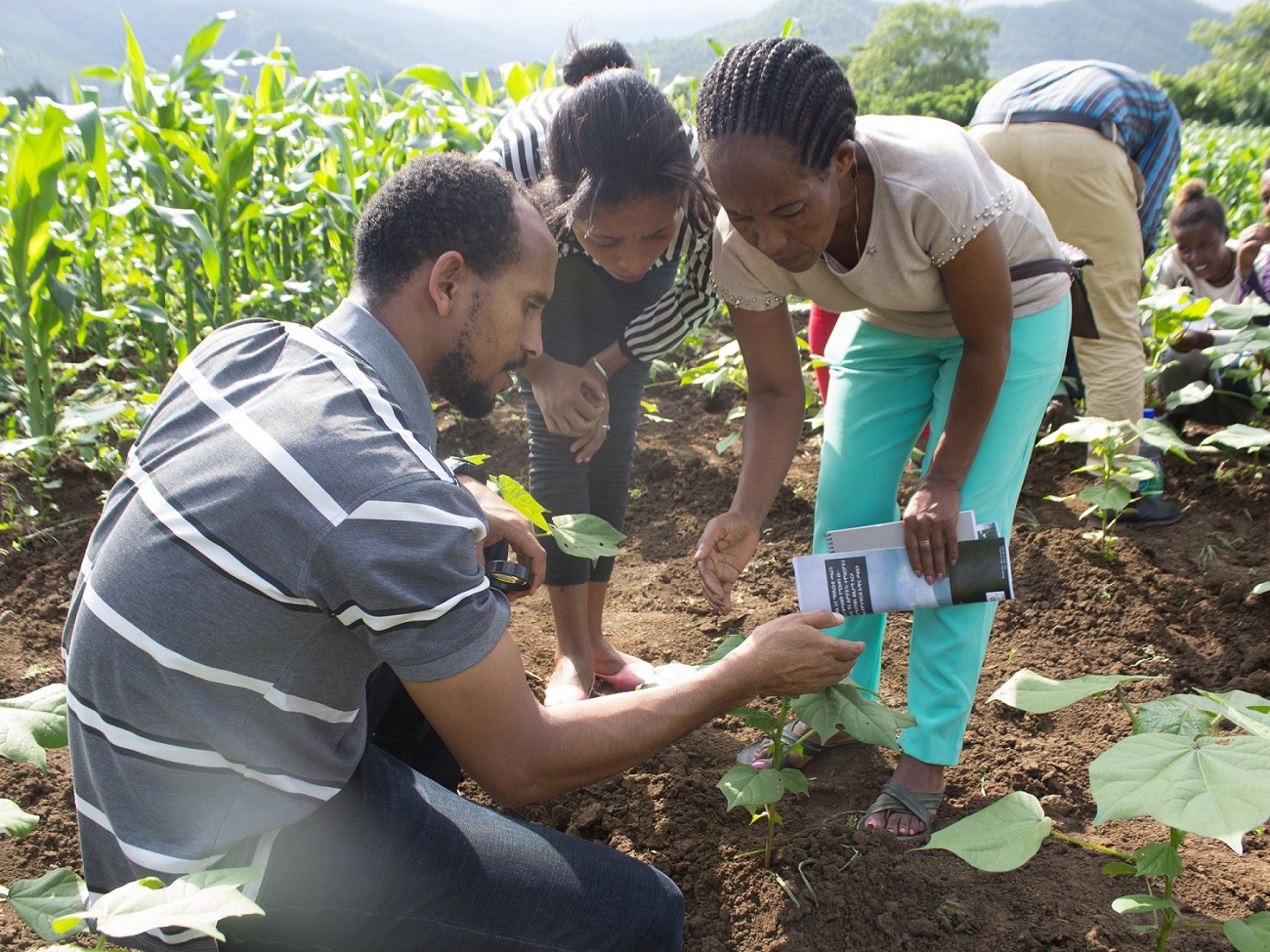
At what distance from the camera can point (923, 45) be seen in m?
54.0

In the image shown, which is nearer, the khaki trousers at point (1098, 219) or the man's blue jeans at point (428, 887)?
the man's blue jeans at point (428, 887)

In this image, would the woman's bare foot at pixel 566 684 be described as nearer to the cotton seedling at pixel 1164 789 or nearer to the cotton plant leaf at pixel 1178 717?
the cotton seedling at pixel 1164 789

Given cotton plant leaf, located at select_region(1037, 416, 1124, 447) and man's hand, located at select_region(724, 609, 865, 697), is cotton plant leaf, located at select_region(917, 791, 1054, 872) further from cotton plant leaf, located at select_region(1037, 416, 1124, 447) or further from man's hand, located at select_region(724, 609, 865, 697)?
cotton plant leaf, located at select_region(1037, 416, 1124, 447)

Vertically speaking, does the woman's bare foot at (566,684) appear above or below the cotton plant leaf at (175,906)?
below

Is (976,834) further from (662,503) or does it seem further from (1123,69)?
(1123,69)

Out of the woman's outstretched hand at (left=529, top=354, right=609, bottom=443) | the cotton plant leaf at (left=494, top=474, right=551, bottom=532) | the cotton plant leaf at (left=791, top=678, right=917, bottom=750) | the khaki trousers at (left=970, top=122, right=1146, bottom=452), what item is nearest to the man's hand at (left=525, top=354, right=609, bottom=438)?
the woman's outstretched hand at (left=529, top=354, right=609, bottom=443)

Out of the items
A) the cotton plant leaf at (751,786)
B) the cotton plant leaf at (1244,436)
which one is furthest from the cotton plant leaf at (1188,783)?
the cotton plant leaf at (1244,436)

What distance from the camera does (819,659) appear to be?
1.47 m

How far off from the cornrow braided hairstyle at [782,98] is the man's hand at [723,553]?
70 centimetres

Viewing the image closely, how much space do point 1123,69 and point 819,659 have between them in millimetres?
2359

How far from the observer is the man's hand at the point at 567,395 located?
6.91ft

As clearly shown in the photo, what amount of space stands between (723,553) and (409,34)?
201 ft

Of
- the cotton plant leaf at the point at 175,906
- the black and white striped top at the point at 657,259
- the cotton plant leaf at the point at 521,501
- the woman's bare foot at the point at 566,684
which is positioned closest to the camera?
the cotton plant leaf at the point at 175,906

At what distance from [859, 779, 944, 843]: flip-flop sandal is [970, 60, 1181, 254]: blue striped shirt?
2.04 metres
